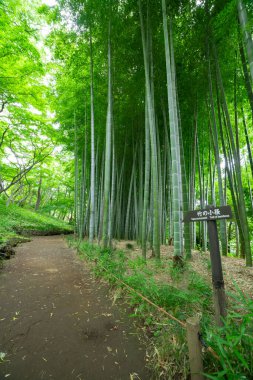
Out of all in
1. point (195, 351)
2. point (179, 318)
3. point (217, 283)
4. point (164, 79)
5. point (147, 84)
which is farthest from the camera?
point (164, 79)

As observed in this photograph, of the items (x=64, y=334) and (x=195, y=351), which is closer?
(x=195, y=351)

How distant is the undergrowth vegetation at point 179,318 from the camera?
4.03 feet

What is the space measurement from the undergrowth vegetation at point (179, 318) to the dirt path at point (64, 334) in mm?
172

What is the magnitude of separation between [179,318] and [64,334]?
118 cm

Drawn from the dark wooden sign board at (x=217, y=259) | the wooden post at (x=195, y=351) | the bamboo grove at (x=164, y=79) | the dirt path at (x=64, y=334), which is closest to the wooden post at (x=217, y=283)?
the dark wooden sign board at (x=217, y=259)

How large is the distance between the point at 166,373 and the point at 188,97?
567 cm

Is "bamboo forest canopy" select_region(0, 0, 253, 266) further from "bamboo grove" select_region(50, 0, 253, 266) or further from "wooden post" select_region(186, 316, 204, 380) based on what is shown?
"wooden post" select_region(186, 316, 204, 380)

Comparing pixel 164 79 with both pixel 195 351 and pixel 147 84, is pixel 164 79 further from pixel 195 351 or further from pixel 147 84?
pixel 195 351

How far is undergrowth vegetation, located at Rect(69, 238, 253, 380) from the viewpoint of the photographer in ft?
4.03

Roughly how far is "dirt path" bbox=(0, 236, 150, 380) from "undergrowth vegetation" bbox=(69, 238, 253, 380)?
0.17 meters

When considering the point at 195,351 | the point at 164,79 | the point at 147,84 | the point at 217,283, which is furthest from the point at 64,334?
the point at 164,79

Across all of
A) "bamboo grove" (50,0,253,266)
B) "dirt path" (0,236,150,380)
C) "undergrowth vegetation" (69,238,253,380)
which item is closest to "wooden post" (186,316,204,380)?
"undergrowth vegetation" (69,238,253,380)

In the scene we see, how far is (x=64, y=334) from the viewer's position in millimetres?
1955

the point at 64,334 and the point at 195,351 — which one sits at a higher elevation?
the point at 195,351
